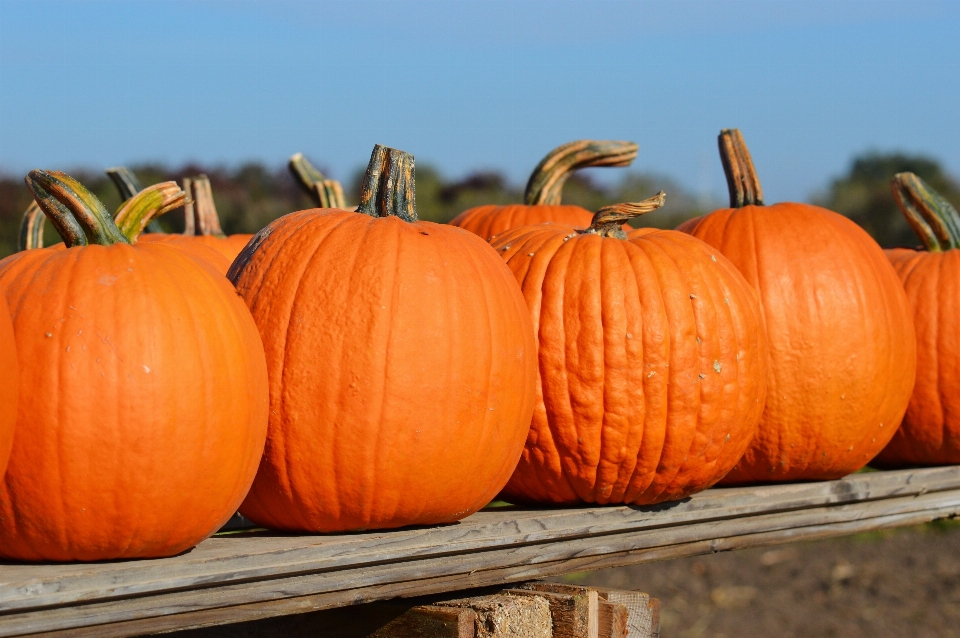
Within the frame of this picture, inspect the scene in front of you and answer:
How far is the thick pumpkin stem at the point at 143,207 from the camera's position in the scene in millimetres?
2098

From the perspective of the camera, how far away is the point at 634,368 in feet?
8.15

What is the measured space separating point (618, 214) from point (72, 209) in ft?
4.32

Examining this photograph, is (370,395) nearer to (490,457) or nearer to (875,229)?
(490,457)

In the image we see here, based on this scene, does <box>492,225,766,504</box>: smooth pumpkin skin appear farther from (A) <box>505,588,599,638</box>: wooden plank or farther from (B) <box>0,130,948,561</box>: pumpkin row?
(A) <box>505,588,599,638</box>: wooden plank

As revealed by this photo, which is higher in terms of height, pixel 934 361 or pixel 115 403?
pixel 115 403

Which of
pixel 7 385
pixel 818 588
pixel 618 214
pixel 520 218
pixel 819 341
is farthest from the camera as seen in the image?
pixel 818 588

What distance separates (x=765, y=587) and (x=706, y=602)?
0.46 metres

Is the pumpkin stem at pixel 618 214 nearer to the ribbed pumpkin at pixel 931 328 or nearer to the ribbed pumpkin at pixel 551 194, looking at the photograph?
the ribbed pumpkin at pixel 551 194

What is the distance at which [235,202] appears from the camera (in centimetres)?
994

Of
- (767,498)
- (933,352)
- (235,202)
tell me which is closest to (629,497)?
(767,498)

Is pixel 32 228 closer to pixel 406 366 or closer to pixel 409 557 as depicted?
pixel 406 366

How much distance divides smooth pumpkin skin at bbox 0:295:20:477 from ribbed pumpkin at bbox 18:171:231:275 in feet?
1.23

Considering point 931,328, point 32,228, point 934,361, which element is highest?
point 32,228

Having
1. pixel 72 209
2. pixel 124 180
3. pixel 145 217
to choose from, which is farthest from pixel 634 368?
pixel 124 180
